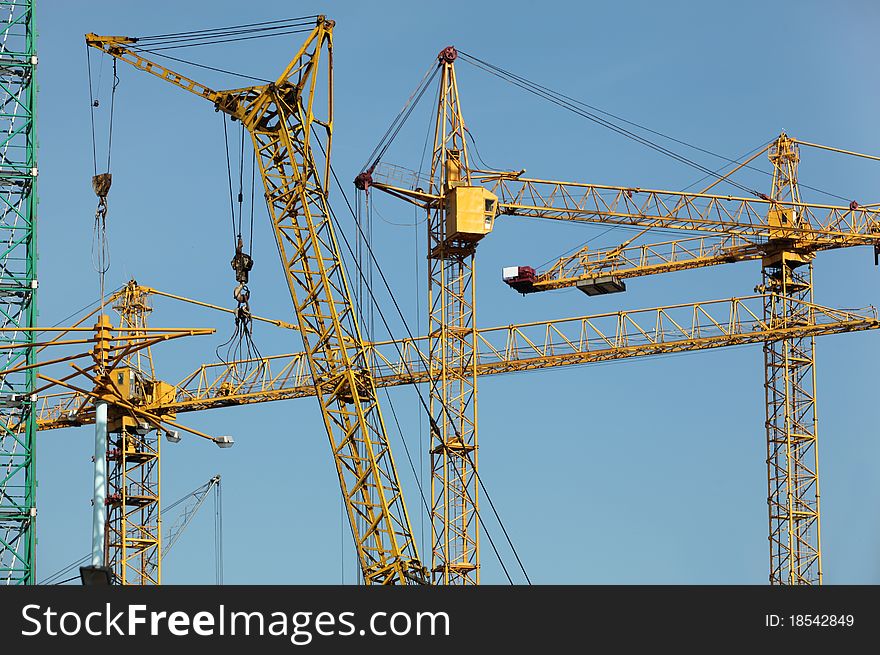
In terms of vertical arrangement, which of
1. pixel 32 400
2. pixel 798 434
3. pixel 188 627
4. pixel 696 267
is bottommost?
pixel 188 627

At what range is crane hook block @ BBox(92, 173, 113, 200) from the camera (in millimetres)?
89938

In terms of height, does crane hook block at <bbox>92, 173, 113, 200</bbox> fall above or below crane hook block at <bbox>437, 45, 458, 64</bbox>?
below

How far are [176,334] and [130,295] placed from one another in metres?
81.7

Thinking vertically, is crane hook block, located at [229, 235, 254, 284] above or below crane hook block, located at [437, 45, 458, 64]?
below

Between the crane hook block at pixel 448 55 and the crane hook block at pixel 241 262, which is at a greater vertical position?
the crane hook block at pixel 448 55

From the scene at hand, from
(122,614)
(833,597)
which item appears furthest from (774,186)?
(122,614)

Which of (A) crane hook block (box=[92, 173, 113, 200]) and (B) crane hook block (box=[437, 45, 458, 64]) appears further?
(B) crane hook block (box=[437, 45, 458, 64])

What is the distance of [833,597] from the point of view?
6625 centimetres

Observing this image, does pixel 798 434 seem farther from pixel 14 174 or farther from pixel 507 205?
pixel 14 174

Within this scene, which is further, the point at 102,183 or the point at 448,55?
the point at 448,55

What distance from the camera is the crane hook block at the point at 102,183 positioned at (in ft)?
295

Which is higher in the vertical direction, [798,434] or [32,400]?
[798,434]

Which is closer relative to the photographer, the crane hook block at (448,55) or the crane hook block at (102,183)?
the crane hook block at (102,183)

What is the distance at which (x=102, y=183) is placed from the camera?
296ft
